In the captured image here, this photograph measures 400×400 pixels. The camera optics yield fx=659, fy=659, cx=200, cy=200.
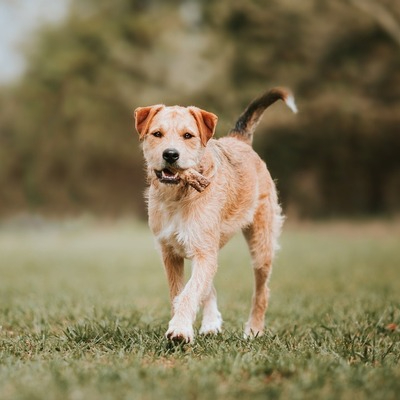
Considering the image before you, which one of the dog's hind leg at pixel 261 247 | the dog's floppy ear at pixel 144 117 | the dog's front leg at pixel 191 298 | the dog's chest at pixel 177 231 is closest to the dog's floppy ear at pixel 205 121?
the dog's floppy ear at pixel 144 117

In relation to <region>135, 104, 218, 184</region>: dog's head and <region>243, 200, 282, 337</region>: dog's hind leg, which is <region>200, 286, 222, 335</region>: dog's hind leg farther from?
<region>135, 104, 218, 184</region>: dog's head

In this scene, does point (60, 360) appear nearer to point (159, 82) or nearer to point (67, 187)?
point (159, 82)

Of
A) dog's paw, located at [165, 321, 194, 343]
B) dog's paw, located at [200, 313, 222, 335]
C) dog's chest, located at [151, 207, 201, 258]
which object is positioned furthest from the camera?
dog's paw, located at [200, 313, 222, 335]

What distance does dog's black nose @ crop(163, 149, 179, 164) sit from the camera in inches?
169

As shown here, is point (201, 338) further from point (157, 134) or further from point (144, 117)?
point (144, 117)

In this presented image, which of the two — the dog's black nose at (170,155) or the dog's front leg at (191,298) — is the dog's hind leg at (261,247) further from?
the dog's black nose at (170,155)

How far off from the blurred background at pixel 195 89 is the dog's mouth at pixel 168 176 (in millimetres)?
17137

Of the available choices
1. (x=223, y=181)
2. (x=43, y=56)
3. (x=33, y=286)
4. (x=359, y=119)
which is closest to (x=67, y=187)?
(x=43, y=56)

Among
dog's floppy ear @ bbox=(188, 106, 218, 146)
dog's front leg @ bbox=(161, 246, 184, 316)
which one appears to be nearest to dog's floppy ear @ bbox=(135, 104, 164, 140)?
dog's floppy ear @ bbox=(188, 106, 218, 146)

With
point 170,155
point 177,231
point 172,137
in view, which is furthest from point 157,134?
point 177,231

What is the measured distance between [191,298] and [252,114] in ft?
7.82

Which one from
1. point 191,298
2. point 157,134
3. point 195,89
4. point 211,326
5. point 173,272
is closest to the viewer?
point 191,298

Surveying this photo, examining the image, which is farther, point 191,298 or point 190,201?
point 190,201

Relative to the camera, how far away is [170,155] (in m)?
4.29
